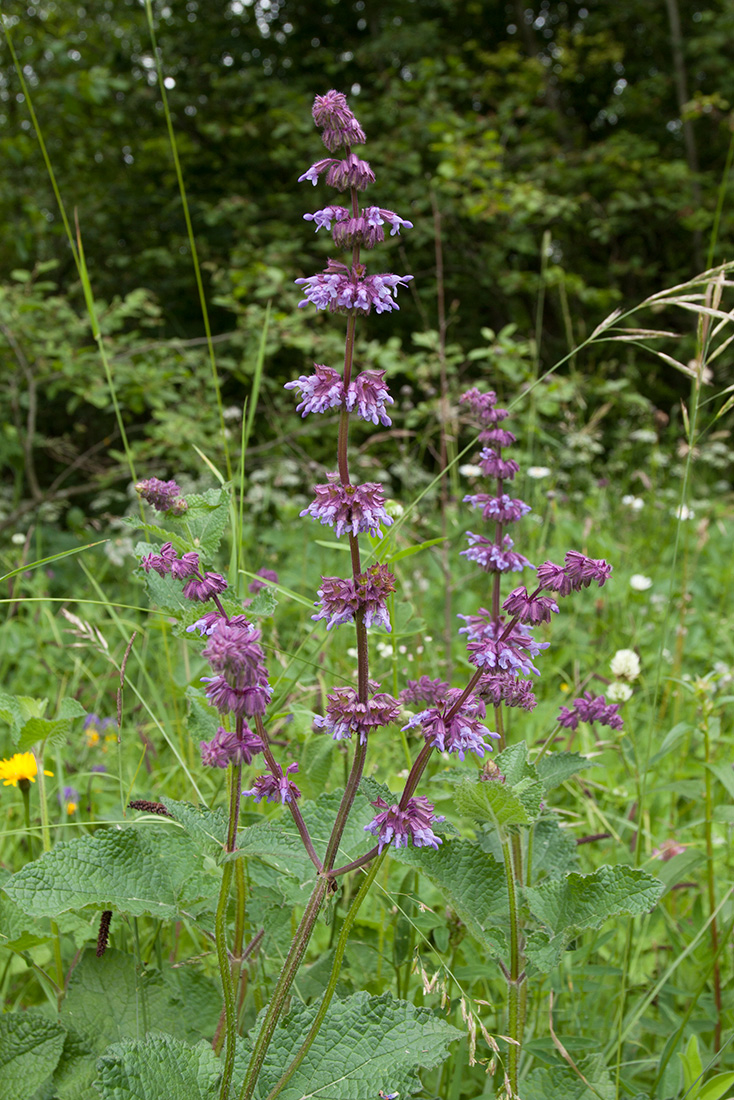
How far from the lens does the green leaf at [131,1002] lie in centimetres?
125

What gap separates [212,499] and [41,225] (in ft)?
15.1

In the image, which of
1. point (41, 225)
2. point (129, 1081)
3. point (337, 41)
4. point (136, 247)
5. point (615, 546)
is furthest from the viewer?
point (337, 41)

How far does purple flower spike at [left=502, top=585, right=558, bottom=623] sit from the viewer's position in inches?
40.4

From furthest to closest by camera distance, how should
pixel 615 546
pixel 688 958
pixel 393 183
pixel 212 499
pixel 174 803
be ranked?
pixel 393 183 < pixel 615 546 < pixel 688 958 < pixel 212 499 < pixel 174 803

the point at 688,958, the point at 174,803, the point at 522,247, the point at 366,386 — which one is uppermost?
the point at 522,247

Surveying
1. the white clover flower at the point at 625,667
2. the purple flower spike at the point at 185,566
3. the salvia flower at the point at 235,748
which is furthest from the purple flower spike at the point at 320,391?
the white clover flower at the point at 625,667

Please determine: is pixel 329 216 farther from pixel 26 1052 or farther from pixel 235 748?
pixel 26 1052

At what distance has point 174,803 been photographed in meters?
1.11

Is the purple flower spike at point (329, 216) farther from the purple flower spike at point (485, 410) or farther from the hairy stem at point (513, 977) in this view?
the hairy stem at point (513, 977)

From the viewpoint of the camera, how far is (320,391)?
95cm

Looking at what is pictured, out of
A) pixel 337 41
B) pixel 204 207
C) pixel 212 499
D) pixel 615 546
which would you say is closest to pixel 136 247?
pixel 204 207

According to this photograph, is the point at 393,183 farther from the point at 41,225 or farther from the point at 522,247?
Result: the point at 41,225

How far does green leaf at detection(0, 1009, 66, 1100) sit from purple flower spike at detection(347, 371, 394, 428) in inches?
39.8

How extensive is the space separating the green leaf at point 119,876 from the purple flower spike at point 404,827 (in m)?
0.36
